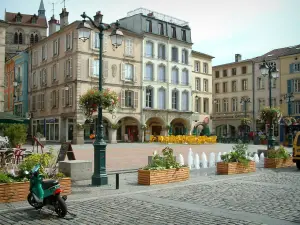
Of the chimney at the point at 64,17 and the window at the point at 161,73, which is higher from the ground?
the chimney at the point at 64,17

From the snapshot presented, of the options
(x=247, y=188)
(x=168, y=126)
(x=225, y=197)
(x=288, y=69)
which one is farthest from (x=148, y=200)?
(x=288, y=69)

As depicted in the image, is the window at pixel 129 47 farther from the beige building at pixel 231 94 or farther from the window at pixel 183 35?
the beige building at pixel 231 94

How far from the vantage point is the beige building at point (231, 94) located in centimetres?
5472

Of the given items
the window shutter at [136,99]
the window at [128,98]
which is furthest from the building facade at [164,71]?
the window at [128,98]

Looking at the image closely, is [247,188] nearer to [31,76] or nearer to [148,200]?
[148,200]

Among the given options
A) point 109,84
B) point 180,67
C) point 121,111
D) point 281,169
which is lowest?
point 281,169

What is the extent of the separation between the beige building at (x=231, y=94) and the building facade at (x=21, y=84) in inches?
1147

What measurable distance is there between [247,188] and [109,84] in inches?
1154

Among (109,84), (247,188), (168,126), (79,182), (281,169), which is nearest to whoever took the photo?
(247,188)

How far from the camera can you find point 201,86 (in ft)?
169

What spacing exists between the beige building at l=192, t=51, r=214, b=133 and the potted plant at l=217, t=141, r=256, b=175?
35326 mm

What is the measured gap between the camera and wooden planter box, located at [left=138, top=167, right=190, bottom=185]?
1062 cm

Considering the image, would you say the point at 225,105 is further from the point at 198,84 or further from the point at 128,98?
the point at 128,98

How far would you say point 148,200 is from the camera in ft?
27.6
